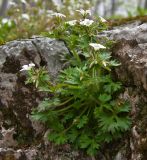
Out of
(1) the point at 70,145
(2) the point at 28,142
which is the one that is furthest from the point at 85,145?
(2) the point at 28,142

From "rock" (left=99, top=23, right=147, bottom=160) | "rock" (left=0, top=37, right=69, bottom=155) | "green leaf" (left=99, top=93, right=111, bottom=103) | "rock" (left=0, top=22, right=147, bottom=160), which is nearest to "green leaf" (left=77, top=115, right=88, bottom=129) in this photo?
"green leaf" (left=99, top=93, right=111, bottom=103)

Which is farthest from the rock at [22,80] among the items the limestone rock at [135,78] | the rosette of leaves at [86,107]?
the limestone rock at [135,78]

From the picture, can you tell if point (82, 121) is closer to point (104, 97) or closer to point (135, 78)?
point (104, 97)

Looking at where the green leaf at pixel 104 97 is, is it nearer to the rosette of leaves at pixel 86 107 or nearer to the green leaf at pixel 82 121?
the rosette of leaves at pixel 86 107

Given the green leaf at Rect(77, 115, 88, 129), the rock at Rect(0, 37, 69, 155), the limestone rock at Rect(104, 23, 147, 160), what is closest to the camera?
the limestone rock at Rect(104, 23, 147, 160)

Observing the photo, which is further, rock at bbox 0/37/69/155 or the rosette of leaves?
rock at bbox 0/37/69/155

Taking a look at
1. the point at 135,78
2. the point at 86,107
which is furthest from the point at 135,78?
the point at 86,107

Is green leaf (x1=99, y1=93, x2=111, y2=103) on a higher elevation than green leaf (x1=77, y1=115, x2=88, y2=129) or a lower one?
higher

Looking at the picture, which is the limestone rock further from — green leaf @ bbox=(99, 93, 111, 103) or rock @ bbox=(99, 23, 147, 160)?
green leaf @ bbox=(99, 93, 111, 103)
